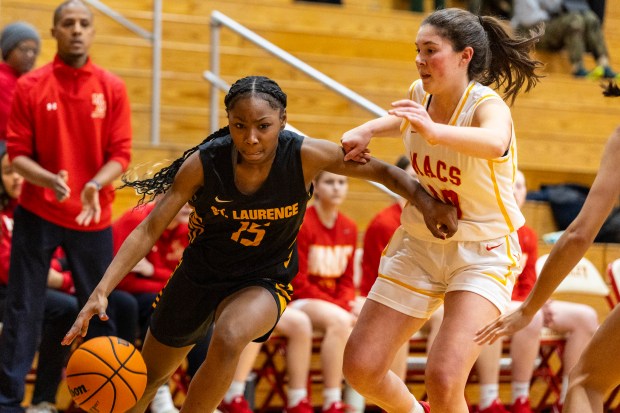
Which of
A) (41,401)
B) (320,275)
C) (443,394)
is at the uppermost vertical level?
(443,394)

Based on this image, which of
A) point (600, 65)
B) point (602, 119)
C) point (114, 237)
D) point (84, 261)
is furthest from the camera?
point (600, 65)

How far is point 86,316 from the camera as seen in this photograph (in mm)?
4121

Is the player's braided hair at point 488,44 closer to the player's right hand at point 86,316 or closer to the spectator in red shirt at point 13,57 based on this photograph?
the player's right hand at point 86,316

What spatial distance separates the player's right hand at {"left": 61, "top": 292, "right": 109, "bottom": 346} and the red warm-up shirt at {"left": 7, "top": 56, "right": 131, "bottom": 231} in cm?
152

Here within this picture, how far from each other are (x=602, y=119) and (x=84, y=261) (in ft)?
19.6

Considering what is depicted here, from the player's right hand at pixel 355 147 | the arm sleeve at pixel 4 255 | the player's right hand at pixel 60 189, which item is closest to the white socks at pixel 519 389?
the player's right hand at pixel 355 147

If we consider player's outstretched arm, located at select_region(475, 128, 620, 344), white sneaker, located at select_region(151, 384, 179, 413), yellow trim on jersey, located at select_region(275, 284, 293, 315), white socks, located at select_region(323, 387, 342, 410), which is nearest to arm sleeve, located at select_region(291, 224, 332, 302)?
white socks, located at select_region(323, 387, 342, 410)

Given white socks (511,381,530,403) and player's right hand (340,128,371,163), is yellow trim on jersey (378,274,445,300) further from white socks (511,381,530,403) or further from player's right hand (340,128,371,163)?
white socks (511,381,530,403)

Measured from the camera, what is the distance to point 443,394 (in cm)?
408

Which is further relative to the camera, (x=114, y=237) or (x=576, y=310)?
(x=576, y=310)

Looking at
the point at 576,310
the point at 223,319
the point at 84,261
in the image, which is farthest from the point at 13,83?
the point at 576,310

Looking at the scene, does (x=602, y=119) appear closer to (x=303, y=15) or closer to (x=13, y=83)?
(x=303, y=15)

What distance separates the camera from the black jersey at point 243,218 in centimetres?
434

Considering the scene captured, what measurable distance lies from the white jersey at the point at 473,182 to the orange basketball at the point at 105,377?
1.29 m
